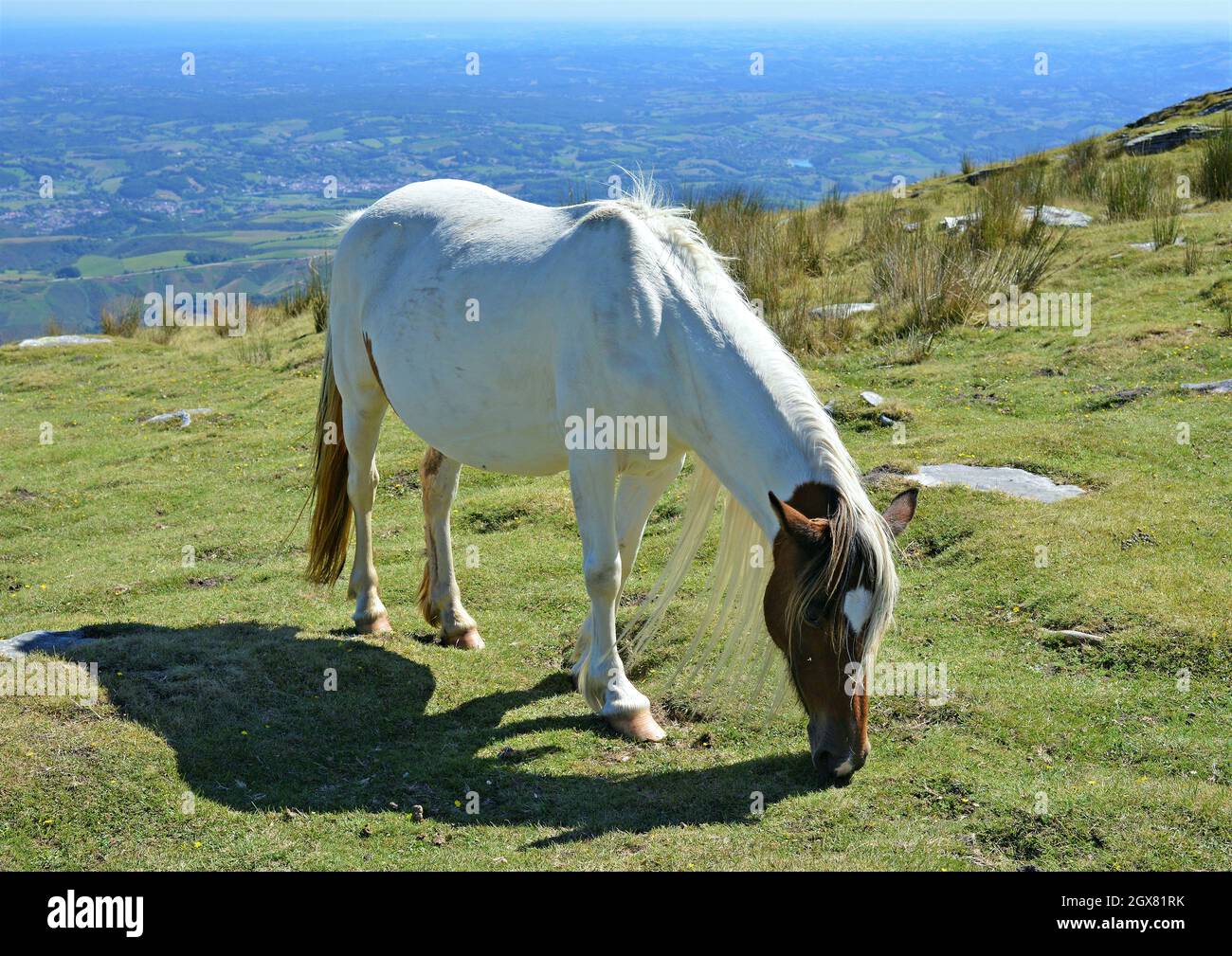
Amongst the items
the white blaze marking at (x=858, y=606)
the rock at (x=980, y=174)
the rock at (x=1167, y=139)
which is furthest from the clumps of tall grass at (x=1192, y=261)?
the white blaze marking at (x=858, y=606)

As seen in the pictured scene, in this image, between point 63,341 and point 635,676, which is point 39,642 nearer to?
point 635,676

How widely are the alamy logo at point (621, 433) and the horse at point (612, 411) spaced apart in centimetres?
1

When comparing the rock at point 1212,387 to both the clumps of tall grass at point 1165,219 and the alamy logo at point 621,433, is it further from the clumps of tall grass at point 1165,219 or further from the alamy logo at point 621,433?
the alamy logo at point 621,433

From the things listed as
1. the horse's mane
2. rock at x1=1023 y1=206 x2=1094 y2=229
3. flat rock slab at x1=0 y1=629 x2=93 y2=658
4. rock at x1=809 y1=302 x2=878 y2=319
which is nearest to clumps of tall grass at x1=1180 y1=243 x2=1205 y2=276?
rock at x1=1023 y1=206 x2=1094 y2=229

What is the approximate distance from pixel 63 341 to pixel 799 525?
57.3 feet

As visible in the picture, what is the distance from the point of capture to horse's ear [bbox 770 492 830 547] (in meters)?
3.94

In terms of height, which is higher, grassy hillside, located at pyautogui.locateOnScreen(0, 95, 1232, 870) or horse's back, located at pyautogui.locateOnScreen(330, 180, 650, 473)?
horse's back, located at pyautogui.locateOnScreen(330, 180, 650, 473)

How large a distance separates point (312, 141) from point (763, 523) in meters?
127

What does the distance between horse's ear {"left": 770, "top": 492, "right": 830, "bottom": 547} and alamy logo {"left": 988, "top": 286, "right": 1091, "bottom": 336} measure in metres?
8.98

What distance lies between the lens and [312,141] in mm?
120125

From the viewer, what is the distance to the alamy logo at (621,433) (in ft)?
16.3

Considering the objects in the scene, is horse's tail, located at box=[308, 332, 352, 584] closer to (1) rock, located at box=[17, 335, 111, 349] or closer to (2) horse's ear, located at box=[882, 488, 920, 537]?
(2) horse's ear, located at box=[882, 488, 920, 537]
